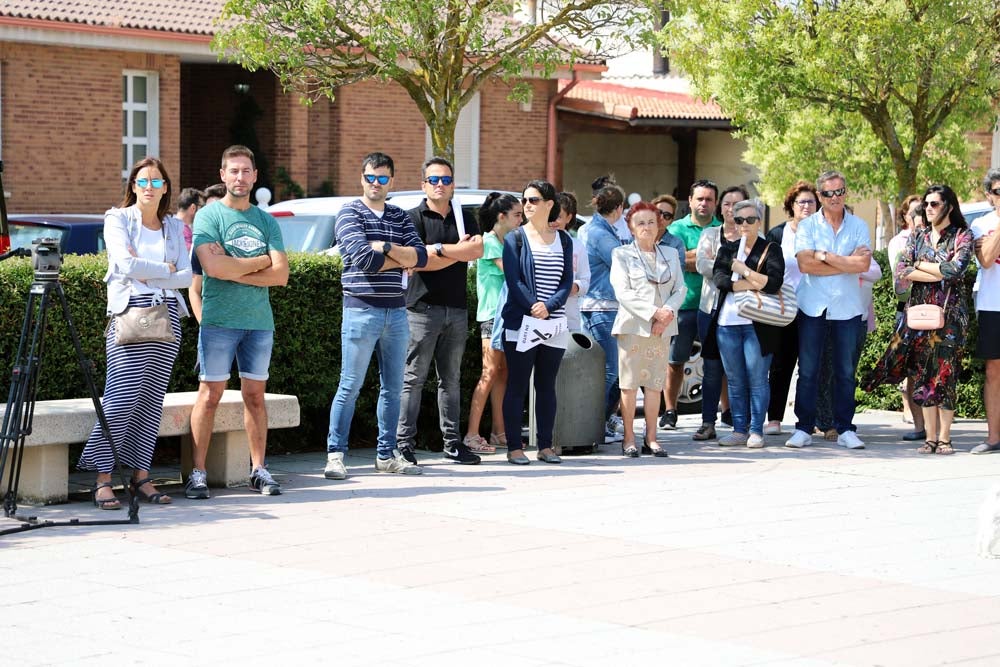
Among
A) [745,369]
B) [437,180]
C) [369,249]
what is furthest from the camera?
[745,369]

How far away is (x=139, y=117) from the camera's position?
2433cm

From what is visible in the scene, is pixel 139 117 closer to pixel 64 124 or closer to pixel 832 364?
pixel 64 124

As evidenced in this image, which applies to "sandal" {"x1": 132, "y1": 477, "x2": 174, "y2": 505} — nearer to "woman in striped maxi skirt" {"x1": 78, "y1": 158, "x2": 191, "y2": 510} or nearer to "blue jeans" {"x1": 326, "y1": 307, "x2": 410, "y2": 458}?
"woman in striped maxi skirt" {"x1": 78, "y1": 158, "x2": 191, "y2": 510}

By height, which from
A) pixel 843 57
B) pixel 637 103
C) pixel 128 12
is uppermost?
pixel 128 12

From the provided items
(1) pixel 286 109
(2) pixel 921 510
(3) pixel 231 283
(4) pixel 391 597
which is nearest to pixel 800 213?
(2) pixel 921 510

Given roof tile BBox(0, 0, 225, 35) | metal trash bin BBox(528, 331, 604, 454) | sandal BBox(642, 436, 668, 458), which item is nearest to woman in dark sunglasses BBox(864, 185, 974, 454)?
sandal BBox(642, 436, 668, 458)

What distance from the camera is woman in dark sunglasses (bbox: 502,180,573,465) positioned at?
10.6m

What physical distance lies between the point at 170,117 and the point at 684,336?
554 inches

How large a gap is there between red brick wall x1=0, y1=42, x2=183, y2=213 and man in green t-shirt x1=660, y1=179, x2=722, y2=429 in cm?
1311

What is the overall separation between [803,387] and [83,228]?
7.18 metres

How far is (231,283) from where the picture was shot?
29.5 feet

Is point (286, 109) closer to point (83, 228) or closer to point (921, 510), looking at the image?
point (83, 228)

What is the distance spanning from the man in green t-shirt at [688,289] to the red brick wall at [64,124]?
13.1 m

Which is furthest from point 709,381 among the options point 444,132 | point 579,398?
point 444,132
